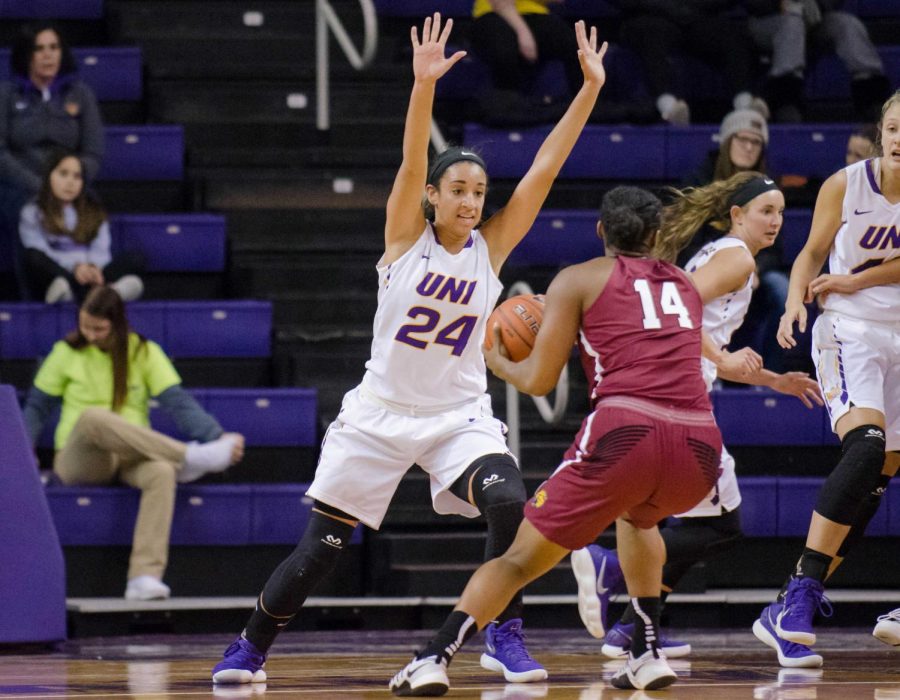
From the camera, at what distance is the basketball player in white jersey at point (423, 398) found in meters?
5.49

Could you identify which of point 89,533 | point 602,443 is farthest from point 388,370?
point 89,533

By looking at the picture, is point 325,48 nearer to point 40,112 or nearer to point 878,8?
point 40,112

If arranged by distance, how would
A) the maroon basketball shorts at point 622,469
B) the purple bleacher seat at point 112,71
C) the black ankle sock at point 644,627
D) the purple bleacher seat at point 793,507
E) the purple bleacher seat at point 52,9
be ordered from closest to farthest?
the maroon basketball shorts at point 622,469 < the black ankle sock at point 644,627 < the purple bleacher seat at point 793,507 < the purple bleacher seat at point 112,71 < the purple bleacher seat at point 52,9

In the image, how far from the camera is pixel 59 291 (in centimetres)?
934

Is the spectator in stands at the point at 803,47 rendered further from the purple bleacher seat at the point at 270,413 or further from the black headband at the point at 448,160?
the black headband at the point at 448,160

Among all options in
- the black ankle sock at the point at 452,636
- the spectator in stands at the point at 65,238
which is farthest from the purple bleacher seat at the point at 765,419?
the black ankle sock at the point at 452,636

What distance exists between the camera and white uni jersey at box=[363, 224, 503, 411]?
18.1 feet

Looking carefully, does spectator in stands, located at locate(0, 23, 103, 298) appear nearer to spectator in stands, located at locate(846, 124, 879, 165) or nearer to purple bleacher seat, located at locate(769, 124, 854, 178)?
purple bleacher seat, located at locate(769, 124, 854, 178)

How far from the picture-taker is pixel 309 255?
33.7ft

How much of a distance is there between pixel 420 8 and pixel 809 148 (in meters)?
2.78

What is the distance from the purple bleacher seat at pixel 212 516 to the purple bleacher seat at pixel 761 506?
8.12 feet

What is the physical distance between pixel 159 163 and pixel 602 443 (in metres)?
6.27

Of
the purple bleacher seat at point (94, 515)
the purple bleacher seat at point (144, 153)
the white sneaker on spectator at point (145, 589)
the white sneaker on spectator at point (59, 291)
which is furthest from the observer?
the purple bleacher seat at point (144, 153)

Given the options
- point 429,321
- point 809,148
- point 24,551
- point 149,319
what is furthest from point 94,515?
point 809,148
